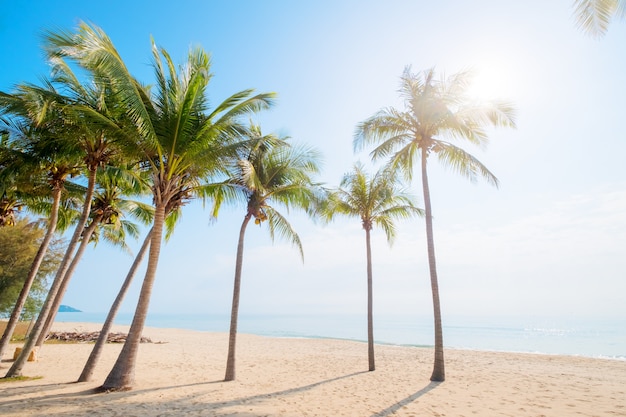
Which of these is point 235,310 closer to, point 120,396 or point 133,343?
point 133,343

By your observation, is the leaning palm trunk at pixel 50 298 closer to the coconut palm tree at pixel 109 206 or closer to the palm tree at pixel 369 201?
the coconut palm tree at pixel 109 206

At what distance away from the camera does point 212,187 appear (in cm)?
979

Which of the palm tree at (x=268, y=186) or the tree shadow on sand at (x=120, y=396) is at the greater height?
the palm tree at (x=268, y=186)

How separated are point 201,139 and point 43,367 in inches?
371

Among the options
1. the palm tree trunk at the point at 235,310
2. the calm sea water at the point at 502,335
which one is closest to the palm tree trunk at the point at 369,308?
the palm tree trunk at the point at 235,310

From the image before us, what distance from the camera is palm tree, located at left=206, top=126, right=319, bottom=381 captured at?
974 cm

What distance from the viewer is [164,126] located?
7.95 m

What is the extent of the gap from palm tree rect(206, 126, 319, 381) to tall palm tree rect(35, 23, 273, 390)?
0.92 metres

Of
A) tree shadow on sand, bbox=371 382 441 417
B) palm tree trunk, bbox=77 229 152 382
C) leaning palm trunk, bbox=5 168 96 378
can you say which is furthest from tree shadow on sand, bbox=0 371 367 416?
tree shadow on sand, bbox=371 382 441 417

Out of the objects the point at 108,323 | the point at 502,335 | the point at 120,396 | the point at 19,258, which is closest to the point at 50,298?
the point at 108,323

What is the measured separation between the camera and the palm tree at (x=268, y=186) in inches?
384

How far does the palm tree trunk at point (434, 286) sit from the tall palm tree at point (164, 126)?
579 cm

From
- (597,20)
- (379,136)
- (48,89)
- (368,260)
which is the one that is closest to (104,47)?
(48,89)

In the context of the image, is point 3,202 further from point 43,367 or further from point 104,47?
point 104,47
